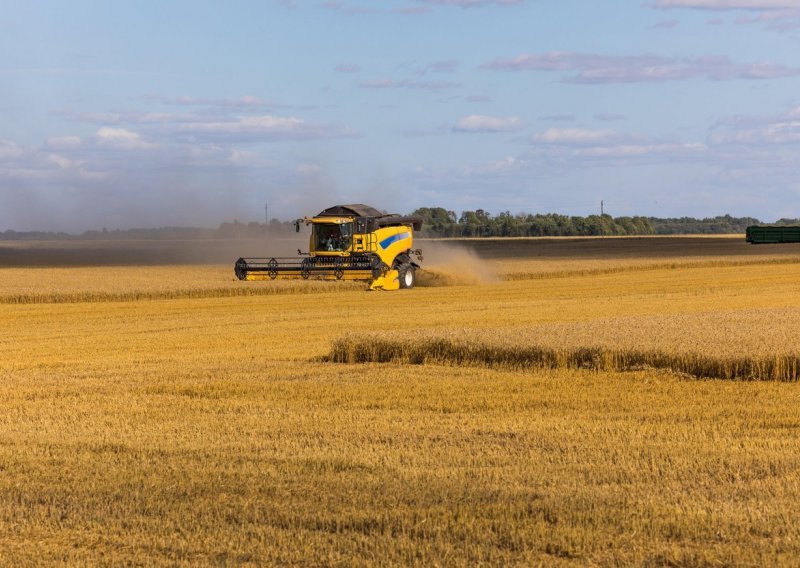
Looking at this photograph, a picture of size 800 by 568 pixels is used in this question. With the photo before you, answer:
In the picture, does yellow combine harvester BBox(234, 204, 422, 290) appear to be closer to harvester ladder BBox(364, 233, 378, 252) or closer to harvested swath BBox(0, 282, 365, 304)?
harvester ladder BBox(364, 233, 378, 252)

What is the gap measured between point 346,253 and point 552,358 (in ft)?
62.7

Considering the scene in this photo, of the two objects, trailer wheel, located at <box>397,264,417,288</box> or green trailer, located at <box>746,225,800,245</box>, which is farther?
green trailer, located at <box>746,225,800,245</box>

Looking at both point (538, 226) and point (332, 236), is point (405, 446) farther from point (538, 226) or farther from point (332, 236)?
point (538, 226)

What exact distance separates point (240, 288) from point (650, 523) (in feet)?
101

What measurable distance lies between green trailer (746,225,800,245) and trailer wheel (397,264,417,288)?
14.0 meters

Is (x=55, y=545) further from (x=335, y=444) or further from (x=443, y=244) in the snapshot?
(x=443, y=244)

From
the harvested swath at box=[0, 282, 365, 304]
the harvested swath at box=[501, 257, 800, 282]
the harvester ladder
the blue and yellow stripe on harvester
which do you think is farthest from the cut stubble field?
the harvested swath at box=[501, 257, 800, 282]

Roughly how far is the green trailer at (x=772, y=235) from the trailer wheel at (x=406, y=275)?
13997 mm

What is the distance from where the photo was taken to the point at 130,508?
7941 mm

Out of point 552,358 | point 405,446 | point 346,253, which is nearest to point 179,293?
A: point 346,253

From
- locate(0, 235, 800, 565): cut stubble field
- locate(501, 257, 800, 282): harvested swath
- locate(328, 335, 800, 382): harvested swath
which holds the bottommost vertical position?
locate(0, 235, 800, 565): cut stubble field

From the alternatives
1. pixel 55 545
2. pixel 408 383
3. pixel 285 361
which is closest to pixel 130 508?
pixel 55 545

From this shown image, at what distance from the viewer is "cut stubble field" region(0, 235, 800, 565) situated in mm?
7141

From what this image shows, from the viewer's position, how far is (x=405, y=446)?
10125 mm
